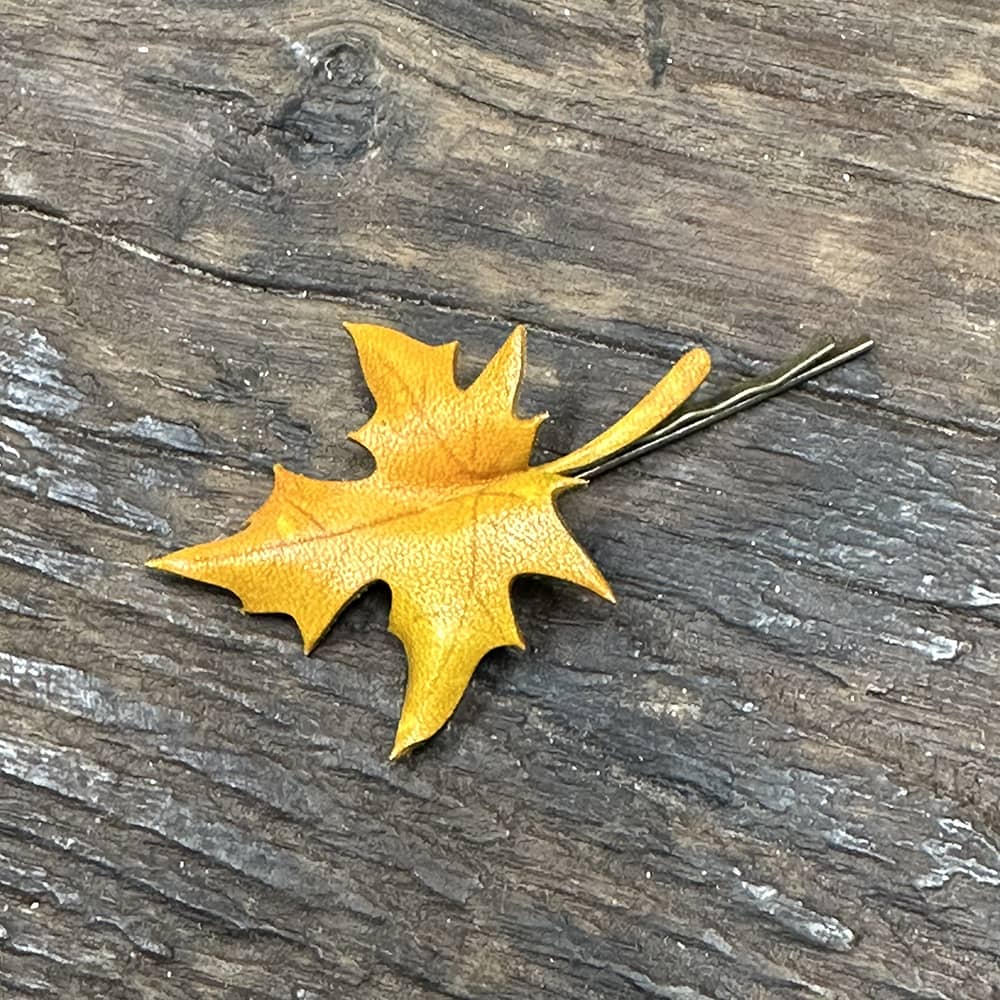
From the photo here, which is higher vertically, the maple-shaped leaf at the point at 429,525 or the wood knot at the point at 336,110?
the wood knot at the point at 336,110

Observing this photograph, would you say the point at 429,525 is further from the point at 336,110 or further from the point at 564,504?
the point at 336,110

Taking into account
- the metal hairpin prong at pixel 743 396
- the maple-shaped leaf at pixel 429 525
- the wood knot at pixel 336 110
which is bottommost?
the maple-shaped leaf at pixel 429 525

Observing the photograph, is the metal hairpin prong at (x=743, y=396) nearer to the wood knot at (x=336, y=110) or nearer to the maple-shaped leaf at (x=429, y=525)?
the maple-shaped leaf at (x=429, y=525)

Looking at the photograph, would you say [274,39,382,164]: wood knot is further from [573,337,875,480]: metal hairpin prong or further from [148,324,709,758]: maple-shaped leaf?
[573,337,875,480]: metal hairpin prong

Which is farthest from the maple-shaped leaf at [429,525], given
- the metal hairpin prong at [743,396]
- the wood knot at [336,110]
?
the wood knot at [336,110]

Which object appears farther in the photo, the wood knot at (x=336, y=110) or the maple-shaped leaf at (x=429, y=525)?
the wood knot at (x=336, y=110)

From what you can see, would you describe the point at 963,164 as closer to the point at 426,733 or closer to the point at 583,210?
the point at 583,210
